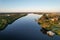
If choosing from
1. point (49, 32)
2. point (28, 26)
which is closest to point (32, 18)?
point (28, 26)

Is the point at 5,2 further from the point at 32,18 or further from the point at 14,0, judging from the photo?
the point at 32,18

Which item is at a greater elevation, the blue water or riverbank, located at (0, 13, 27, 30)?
riverbank, located at (0, 13, 27, 30)

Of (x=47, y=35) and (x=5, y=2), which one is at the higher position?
(x=5, y=2)

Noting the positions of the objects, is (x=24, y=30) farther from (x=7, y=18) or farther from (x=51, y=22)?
(x=51, y=22)

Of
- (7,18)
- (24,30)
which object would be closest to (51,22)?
(24,30)

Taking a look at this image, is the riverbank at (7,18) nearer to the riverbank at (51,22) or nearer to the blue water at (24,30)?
the blue water at (24,30)

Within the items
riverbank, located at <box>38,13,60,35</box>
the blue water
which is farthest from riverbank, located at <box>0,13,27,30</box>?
riverbank, located at <box>38,13,60,35</box>

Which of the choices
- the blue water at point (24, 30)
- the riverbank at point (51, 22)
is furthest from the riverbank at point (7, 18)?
the riverbank at point (51, 22)

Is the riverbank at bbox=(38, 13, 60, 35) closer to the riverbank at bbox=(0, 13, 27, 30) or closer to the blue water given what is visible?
the blue water
